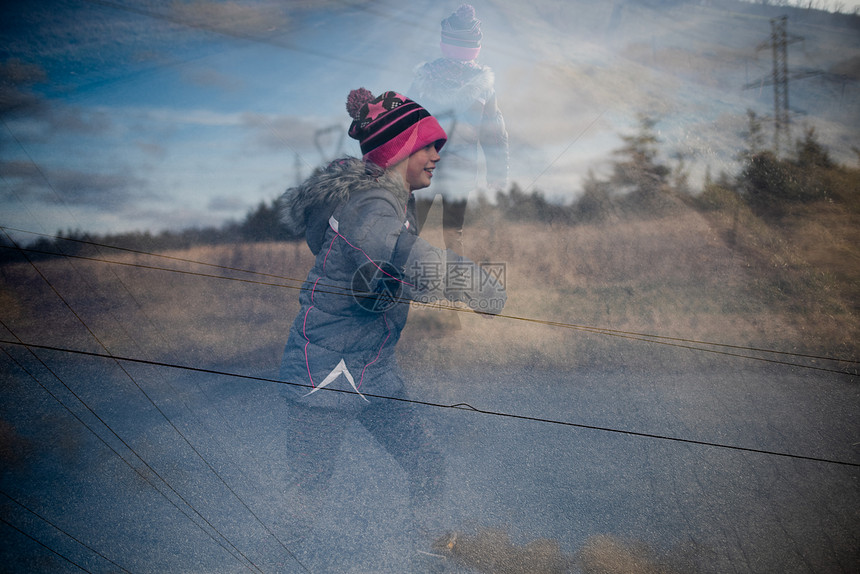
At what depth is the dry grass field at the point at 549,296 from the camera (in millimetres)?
1589

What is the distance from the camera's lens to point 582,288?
2014 millimetres

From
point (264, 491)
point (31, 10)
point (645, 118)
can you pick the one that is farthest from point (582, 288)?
point (31, 10)

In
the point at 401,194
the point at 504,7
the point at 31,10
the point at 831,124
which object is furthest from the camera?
the point at 831,124

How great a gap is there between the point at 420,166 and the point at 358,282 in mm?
470

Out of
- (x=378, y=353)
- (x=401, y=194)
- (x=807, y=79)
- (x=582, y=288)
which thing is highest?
(x=807, y=79)

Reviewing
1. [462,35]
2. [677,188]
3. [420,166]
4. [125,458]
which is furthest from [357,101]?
[677,188]

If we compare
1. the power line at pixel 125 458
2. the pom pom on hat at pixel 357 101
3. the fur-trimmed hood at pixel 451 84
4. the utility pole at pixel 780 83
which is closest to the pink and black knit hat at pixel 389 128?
the pom pom on hat at pixel 357 101

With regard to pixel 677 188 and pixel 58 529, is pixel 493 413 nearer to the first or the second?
pixel 58 529

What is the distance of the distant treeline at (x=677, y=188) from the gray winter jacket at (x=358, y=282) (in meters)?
0.84

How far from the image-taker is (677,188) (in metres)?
2.16

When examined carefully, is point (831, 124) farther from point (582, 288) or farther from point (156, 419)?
point (156, 419)

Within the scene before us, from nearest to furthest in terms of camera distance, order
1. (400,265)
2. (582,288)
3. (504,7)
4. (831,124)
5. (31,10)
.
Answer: (400,265)
(31,10)
(582,288)
(504,7)
(831,124)

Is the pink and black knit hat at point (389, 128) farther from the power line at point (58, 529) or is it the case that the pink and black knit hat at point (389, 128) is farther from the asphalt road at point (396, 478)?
the power line at point (58, 529)

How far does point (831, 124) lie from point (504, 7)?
1.99 meters
